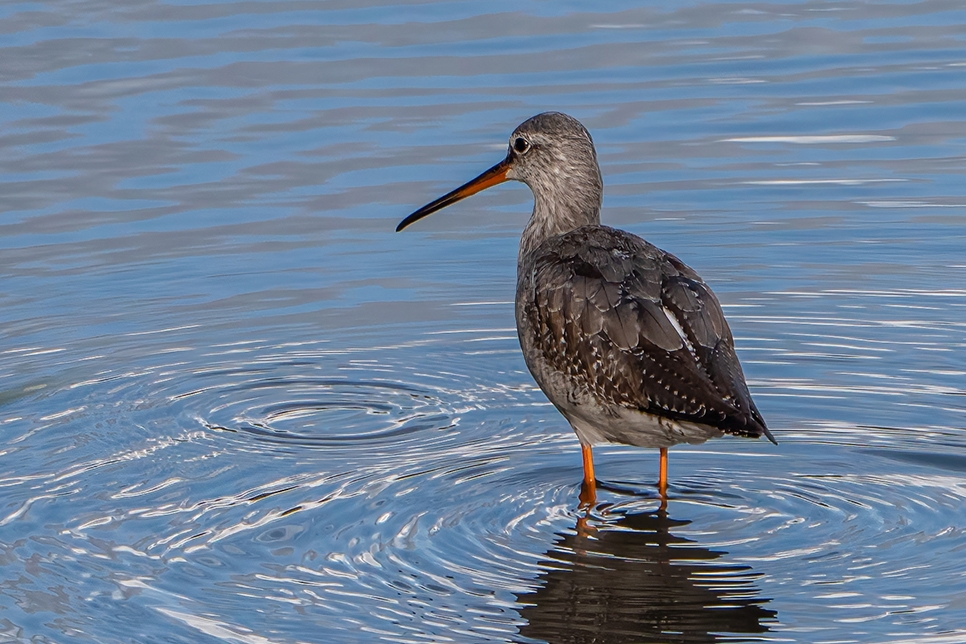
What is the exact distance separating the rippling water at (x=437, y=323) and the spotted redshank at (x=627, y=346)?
42cm

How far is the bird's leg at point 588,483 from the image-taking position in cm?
783

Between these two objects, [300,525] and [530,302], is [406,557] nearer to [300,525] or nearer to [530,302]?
[300,525]

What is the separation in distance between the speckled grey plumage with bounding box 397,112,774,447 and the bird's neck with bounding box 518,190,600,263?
0.47 metres

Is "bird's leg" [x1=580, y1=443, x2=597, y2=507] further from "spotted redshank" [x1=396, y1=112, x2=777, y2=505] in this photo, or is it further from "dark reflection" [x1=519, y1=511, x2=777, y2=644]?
"dark reflection" [x1=519, y1=511, x2=777, y2=644]

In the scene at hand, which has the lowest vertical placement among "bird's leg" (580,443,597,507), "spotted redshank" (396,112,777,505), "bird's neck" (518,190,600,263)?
"bird's leg" (580,443,597,507)

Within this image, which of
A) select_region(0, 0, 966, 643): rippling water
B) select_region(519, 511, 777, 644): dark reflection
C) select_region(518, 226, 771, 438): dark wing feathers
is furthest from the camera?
select_region(518, 226, 771, 438): dark wing feathers

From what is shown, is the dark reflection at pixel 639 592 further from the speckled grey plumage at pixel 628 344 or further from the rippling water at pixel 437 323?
the speckled grey plumage at pixel 628 344

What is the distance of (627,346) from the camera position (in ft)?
25.0

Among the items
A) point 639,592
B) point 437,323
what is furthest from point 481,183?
point 639,592

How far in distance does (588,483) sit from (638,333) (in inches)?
32.2

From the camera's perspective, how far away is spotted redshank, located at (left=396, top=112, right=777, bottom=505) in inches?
291

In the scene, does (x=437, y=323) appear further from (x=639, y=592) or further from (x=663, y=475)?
(x=639, y=592)

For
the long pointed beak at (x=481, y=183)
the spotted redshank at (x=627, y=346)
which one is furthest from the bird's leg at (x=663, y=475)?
the long pointed beak at (x=481, y=183)

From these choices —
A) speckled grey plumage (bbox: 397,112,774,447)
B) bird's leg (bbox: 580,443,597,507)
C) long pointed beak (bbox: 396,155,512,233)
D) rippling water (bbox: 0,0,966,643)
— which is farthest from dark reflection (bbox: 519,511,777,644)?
long pointed beak (bbox: 396,155,512,233)
